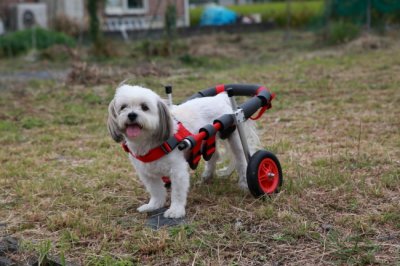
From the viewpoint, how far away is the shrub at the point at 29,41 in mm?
14523

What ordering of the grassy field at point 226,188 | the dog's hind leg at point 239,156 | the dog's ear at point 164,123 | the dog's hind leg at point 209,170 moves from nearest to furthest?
1. the grassy field at point 226,188
2. the dog's ear at point 164,123
3. the dog's hind leg at point 239,156
4. the dog's hind leg at point 209,170

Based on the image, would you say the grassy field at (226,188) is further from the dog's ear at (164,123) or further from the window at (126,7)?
the window at (126,7)

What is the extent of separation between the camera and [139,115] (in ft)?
11.2

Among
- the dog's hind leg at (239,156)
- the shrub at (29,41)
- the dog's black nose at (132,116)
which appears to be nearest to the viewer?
the dog's black nose at (132,116)

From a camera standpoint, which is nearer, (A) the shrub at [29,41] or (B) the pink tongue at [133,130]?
(B) the pink tongue at [133,130]

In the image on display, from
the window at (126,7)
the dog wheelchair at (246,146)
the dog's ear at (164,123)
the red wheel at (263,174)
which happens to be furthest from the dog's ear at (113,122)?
the window at (126,7)

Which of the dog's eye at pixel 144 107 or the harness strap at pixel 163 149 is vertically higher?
the dog's eye at pixel 144 107

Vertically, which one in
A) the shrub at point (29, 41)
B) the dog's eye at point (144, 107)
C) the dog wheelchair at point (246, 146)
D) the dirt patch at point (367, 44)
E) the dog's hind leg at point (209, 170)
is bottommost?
the dog's hind leg at point (209, 170)

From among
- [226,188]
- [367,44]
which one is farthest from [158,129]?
[367,44]

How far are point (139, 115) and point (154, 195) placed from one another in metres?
0.76

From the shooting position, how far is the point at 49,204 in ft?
13.5

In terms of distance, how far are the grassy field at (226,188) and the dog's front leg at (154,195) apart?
0.28ft

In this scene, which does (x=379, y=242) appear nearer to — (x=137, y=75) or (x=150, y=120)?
(x=150, y=120)

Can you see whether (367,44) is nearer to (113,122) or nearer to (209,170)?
(209,170)
